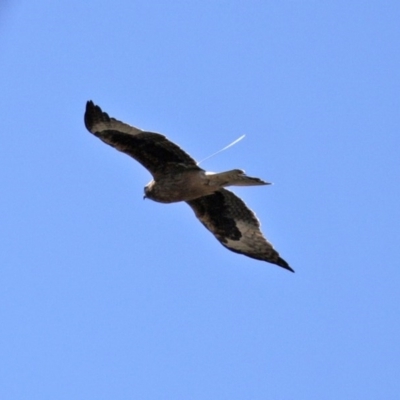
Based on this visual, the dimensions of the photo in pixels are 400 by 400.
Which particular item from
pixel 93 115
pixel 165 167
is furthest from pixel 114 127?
pixel 165 167

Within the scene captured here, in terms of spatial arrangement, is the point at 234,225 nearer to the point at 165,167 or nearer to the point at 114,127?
the point at 165,167

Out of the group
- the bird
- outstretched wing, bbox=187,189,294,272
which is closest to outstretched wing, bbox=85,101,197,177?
the bird

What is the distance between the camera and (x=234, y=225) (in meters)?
16.6

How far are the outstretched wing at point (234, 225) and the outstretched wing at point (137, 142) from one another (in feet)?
2.93

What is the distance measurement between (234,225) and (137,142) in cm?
171

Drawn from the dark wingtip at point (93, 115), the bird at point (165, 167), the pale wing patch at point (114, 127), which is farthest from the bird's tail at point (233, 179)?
the dark wingtip at point (93, 115)

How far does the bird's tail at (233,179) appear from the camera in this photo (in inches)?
587

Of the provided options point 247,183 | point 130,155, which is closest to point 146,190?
point 130,155

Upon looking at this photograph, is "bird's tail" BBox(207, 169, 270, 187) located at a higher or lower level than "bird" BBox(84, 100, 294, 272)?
lower

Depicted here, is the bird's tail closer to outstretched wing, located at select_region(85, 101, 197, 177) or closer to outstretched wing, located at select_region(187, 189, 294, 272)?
outstretched wing, located at select_region(85, 101, 197, 177)

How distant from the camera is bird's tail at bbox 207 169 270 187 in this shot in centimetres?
1492

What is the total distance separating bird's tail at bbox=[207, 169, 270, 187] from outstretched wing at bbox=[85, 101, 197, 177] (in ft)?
1.23

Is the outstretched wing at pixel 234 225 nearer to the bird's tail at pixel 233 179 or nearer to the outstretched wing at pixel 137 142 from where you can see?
the outstretched wing at pixel 137 142

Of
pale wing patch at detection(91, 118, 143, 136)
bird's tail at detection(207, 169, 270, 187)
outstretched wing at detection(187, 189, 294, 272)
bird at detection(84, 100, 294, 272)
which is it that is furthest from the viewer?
outstretched wing at detection(187, 189, 294, 272)
